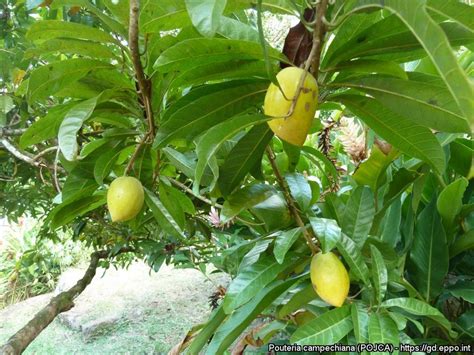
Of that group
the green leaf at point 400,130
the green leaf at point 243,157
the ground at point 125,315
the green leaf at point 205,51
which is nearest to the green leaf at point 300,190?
the green leaf at point 243,157

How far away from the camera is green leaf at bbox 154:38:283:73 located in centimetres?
54

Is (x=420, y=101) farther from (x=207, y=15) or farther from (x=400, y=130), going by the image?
(x=207, y=15)

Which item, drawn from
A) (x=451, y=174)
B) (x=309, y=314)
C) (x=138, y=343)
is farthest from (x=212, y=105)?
(x=138, y=343)

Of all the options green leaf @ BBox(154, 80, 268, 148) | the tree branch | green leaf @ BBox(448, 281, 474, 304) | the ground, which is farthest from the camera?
the ground

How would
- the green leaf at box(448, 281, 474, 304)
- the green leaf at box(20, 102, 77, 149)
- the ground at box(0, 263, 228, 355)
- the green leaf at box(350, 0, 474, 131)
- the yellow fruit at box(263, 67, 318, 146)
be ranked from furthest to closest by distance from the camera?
the ground at box(0, 263, 228, 355) < the green leaf at box(448, 281, 474, 304) < the green leaf at box(20, 102, 77, 149) < the yellow fruit at box(263, 67, 318, 146) < the green leaf at box(350, 0, 474, 131)

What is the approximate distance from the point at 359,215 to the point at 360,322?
0.70 feet

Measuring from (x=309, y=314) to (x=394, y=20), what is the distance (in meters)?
0.79

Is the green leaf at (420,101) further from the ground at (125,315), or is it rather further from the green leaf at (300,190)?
the ground at (125,315)

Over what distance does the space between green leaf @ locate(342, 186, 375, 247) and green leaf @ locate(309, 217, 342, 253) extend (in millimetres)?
134

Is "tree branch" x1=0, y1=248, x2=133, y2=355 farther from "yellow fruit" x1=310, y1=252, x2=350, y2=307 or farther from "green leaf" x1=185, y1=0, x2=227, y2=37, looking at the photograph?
"green leaf" x1=185, y1=0, x2=227, y2=37

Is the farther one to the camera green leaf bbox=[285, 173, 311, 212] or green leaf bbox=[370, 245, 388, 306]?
green leaf bbox=[285, 173, 311, 212]

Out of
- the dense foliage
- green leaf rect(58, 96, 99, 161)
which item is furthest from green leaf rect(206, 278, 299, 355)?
green leaf rect(58, 96, 99, 161)

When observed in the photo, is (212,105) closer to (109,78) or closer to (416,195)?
(109,78)

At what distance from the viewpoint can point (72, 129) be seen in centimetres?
61
